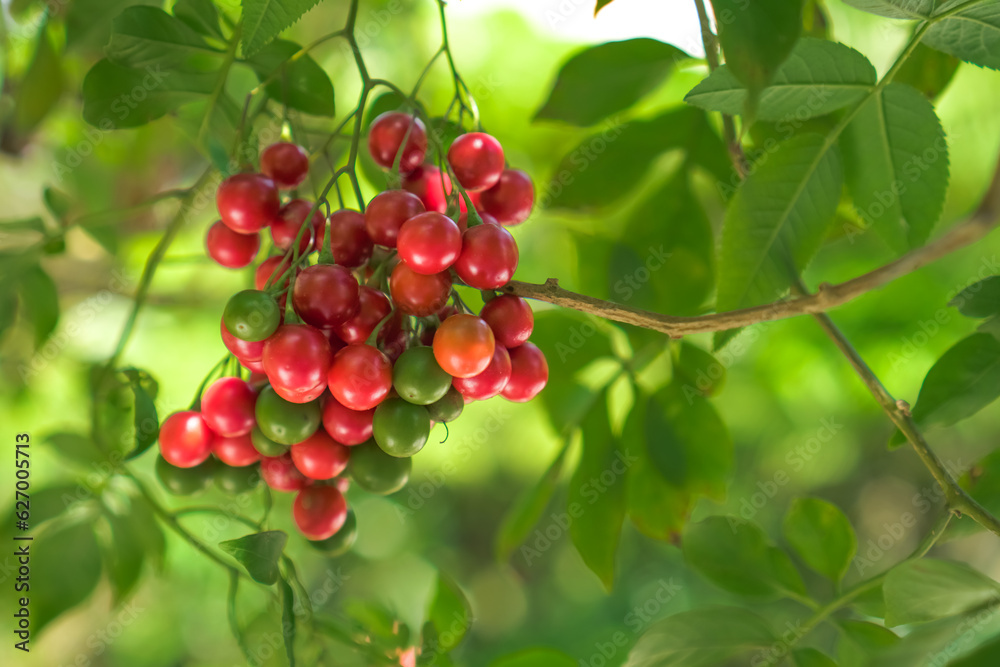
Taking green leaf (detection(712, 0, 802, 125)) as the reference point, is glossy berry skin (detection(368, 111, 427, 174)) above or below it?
below

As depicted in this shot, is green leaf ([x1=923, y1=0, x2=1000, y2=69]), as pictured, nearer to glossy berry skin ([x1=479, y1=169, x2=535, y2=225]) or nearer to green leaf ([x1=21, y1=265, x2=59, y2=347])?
glossy berry skin ([x1=479, y1=169, x2=535, y2=225])

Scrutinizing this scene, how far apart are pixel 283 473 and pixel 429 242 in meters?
0.19

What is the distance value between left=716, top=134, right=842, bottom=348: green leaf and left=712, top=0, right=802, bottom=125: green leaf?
0.16 m

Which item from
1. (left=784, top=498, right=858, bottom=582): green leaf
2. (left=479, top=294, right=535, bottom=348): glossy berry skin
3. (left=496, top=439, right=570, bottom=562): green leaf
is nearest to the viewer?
(left=479, top=294, right=535, bottom=348): glossy berry skin

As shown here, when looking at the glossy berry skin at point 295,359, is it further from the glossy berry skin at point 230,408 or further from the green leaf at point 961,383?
the green leaf at point 961,383

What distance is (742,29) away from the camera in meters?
0.26

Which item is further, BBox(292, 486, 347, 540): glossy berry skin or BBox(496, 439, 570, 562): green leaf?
BBox(496, 439, 570, 562): green leaf

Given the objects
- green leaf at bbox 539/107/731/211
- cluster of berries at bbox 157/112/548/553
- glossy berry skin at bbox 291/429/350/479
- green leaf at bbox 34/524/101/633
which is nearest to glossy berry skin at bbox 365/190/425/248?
cluster of berries at bbox 157/112/548/553

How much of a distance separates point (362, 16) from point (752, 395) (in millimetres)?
984

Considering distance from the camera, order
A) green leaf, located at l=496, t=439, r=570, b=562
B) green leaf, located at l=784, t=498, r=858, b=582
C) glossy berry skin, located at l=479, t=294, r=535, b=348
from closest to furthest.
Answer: glossy berry skin, located at l=479, t=294, r=535, b=348 < green leaf, located at l=784, t=498, r=858, b=582 < green leaf, located at l=496, t=439, r=570, b=562

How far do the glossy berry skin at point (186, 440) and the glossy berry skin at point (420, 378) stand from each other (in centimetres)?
15

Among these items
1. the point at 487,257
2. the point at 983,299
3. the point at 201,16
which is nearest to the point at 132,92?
the point at 201,16

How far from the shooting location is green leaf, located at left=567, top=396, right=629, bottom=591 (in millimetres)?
530

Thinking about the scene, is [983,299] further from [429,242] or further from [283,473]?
[283,473]
